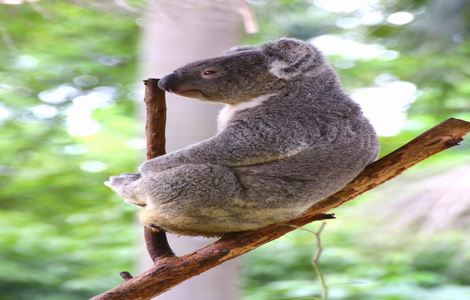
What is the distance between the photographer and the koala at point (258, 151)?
5.86ft

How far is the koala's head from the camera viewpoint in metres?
1.95

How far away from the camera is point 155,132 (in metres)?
1.95

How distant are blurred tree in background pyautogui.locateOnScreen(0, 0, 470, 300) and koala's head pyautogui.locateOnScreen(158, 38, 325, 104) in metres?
1.58

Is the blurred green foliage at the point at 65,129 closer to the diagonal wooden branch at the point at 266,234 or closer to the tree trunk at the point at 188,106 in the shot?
the tree trunk at the point at 188,106

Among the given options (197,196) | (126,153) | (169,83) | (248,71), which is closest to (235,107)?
(248,71)

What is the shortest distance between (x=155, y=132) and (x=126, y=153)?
296 cm

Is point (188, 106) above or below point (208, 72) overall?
above

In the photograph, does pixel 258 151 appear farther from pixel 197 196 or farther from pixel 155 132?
pixel 155 132

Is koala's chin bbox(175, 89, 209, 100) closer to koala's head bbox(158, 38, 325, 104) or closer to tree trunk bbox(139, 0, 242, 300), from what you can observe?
koala's head bbox(158, 38, 325, 104)

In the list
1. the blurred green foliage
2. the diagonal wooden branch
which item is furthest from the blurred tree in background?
the diagonal wooden branch

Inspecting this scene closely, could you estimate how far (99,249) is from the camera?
452cm

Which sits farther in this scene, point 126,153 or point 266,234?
point 126,153

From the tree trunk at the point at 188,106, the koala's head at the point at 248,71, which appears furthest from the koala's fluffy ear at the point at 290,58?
the tree trunk at the point at 188,106

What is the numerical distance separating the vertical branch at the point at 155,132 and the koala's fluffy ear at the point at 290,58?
0.30 meters
